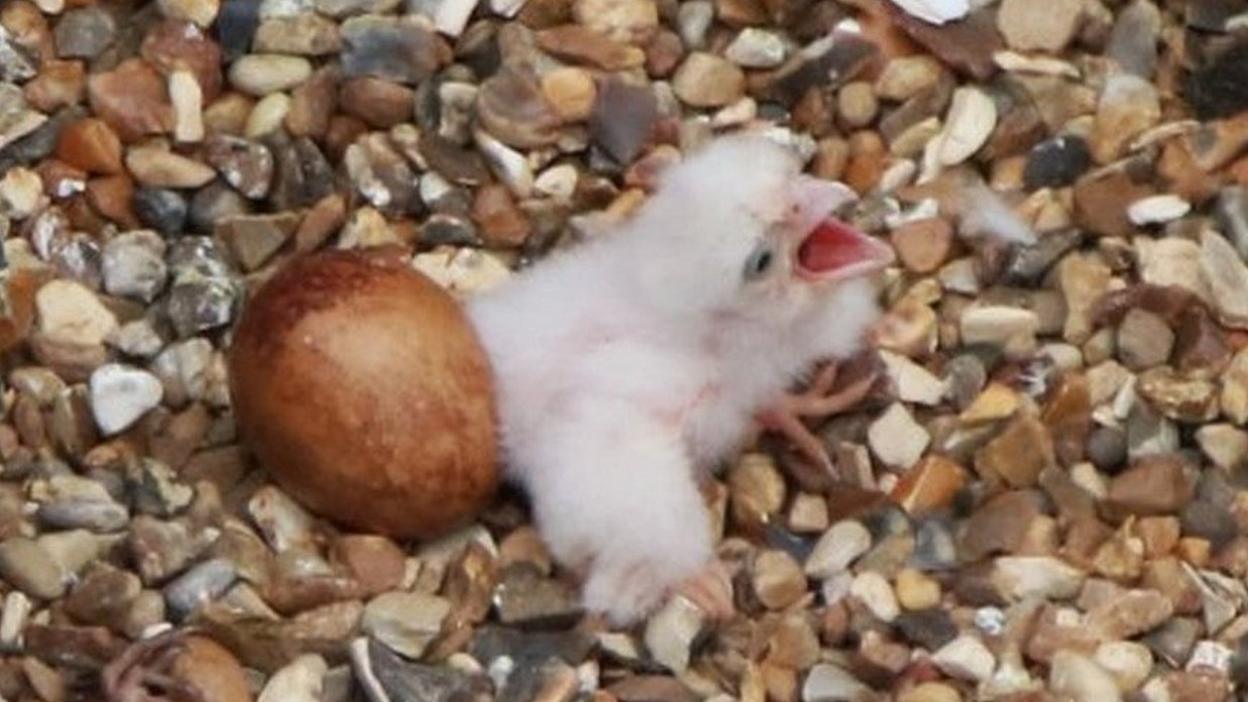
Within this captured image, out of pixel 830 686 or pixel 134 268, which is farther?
pixel 134 268

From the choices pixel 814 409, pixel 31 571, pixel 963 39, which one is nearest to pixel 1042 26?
pixel 963 39

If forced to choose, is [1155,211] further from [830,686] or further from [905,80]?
[830,686]

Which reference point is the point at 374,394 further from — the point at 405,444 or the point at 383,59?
the point at 383,59

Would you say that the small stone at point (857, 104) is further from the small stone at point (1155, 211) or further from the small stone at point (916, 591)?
the small stone at point (916, 591)

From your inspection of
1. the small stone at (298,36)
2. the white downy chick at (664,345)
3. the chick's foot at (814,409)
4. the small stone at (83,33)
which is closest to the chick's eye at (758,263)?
the white downy chick at (664,345)

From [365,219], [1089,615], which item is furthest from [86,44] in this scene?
[1089,615]

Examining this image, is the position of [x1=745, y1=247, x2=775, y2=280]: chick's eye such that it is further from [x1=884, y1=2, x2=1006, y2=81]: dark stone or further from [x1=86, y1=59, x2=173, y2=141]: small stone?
[x1=86, y1=59, x2=173, y2=141]: small stone
